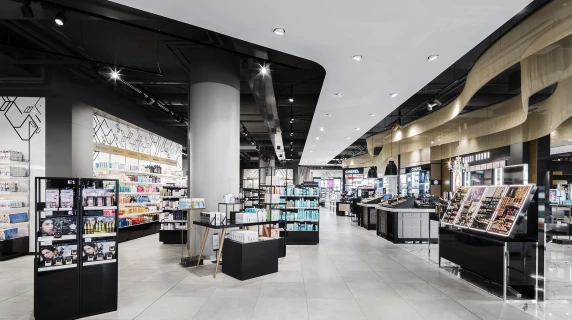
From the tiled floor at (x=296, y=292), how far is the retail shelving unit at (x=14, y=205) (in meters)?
0.40

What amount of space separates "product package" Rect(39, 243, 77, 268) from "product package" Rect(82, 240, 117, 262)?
0.12 m

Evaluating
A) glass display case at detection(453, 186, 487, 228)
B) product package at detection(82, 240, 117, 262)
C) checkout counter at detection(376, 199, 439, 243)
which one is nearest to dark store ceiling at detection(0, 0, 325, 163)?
product package at detection(82, 240, 117, 262)

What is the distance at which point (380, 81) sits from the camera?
20.3ft

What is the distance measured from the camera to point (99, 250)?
4098 mm

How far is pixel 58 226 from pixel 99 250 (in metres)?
0.54

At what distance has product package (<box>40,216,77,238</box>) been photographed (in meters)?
3.84

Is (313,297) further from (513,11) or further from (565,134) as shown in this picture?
(565,134)

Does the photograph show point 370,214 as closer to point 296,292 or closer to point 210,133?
point 210,133

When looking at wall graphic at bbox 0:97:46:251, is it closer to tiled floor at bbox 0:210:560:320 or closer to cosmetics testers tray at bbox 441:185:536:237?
tiled floor at bbox 0:210:560:320

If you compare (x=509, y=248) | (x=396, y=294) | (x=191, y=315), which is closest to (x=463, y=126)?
(x=509, y=248)

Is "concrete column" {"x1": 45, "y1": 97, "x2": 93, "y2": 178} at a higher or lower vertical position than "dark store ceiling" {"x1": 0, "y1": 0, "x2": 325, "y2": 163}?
lower

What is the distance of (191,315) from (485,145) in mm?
11779

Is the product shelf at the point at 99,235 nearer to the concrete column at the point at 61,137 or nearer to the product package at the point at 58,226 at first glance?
the product package at the point at 58,226

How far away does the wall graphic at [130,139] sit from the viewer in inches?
371
